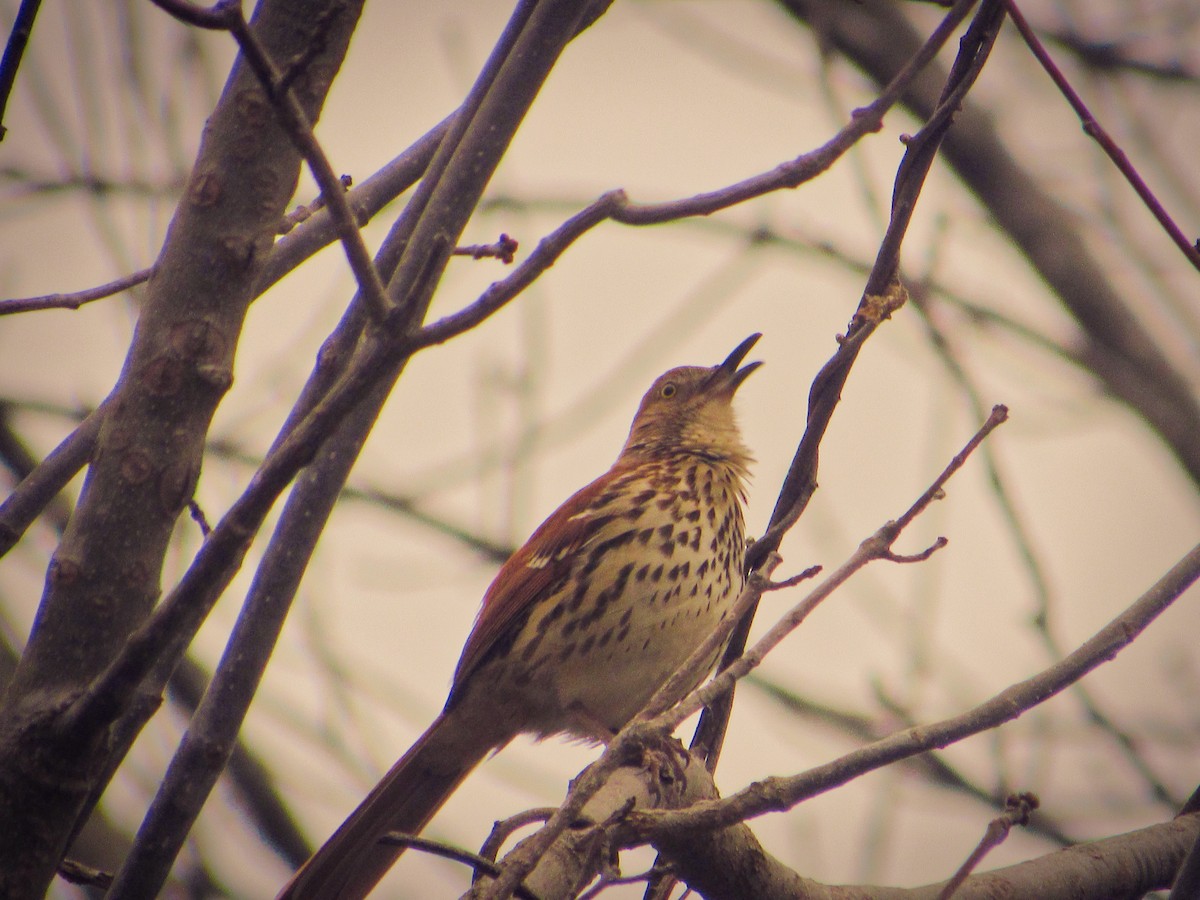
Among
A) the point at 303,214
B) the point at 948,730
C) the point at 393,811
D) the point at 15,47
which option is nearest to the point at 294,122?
the point at 15,47

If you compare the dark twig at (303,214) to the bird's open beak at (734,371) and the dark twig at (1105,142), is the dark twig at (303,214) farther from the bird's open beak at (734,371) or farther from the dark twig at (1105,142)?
the bird's open beak at (734,371)

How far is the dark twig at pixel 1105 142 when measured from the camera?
2.38 meters

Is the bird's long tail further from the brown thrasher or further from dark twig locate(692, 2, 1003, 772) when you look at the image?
dark twig locate(692, 2, 1003, 772)

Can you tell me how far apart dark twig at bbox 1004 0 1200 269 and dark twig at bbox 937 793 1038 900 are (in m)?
1.06

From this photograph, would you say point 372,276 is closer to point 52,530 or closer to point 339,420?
point 339,420

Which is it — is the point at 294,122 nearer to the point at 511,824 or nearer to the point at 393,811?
the point at 511,824

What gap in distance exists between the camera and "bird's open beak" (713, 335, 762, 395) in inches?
223

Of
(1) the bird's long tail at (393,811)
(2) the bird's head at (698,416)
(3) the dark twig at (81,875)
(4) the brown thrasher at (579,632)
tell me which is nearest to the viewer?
(3) the dark twig at (81,875)

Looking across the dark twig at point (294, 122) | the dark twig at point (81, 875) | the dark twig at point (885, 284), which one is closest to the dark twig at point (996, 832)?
the dark twig at point (885, 284)

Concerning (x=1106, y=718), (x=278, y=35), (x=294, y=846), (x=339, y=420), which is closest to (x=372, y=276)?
(x=339, y=420)

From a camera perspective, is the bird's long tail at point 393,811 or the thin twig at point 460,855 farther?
the bird's long tail at point 393,811

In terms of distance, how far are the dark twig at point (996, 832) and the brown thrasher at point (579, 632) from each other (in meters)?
1.90

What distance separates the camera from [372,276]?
6.49 feet

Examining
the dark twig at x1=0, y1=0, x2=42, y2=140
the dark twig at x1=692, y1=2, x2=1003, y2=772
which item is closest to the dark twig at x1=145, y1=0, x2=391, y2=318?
the dark twig at x1=0, y1=0, x2=42, y2=140
